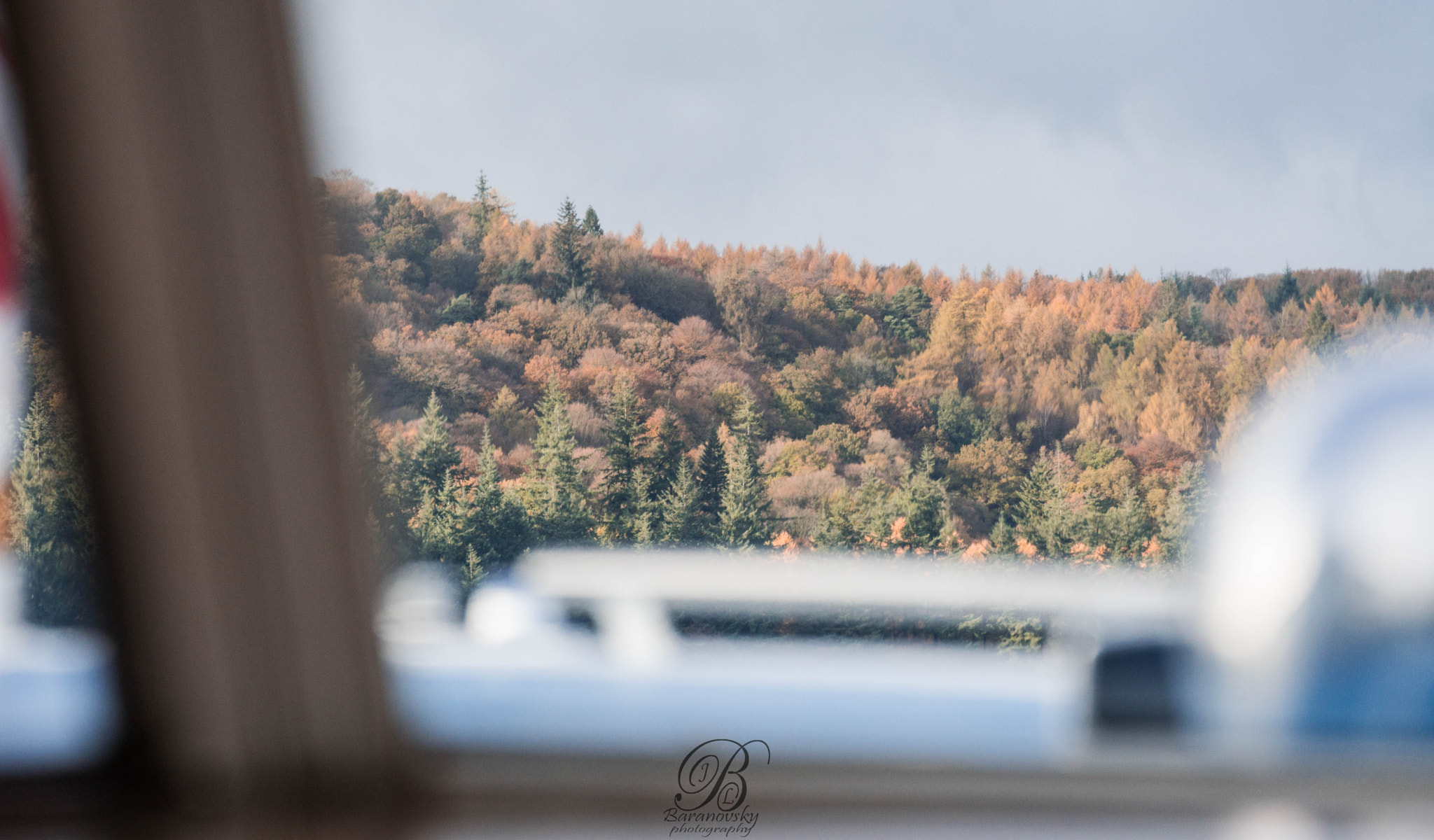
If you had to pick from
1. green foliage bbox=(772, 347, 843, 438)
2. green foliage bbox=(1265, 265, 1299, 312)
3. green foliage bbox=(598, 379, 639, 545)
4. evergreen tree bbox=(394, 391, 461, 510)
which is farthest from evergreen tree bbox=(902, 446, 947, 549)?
evergreen tree bbox=(394, 391, 461, 510)

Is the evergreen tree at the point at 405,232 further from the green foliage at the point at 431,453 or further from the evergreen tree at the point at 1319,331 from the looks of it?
the evergreen tree at the point at 1319,331

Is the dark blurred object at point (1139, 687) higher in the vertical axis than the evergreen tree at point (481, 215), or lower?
lower

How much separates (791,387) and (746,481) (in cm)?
13

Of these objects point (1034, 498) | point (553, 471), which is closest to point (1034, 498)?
point (1034, 498)

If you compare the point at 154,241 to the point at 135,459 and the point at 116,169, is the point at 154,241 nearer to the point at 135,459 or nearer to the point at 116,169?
the point at 116,169

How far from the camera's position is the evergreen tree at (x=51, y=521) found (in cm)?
99

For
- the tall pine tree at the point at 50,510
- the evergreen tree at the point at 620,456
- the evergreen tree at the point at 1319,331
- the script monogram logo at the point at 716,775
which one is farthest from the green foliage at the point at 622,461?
the evergreen tree at the point at 1319,331

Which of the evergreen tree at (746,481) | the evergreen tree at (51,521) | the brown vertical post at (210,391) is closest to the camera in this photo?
the brown vertical post at (210,391)

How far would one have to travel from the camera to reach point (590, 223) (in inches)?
42.6

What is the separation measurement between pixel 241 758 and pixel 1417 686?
141 cm

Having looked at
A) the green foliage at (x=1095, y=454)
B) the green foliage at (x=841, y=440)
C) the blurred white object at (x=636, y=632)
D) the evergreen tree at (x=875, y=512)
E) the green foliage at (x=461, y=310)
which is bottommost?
the blurred white object at (x=636, y=632)

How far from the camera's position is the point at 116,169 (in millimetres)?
890

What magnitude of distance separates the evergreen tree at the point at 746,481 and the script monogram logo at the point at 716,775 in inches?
10.2

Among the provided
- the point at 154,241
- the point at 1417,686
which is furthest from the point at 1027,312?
the point at 154,241
